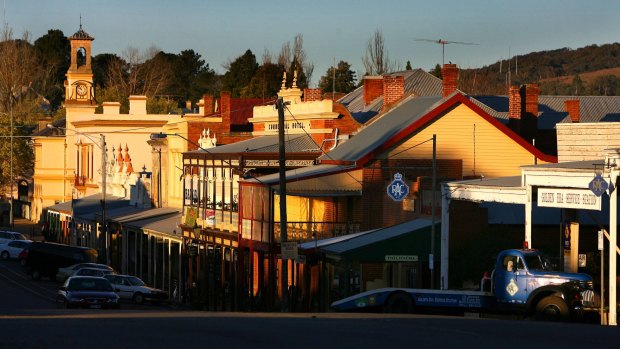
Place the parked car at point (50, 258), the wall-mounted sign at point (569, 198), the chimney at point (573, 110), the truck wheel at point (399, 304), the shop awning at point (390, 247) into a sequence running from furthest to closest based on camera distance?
the chimney at point (573, 110)
the parked car at point (50, 258)
the shop awning at point (390, 247)
the truck wheel at point (399, 304)
the wall-mounted sign at point (569, 198)

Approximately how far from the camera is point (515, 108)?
190 ft

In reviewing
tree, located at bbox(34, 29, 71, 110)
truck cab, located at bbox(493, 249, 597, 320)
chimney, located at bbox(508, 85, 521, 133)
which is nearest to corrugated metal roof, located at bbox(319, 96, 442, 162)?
chimney, located at bbox(508, 85, 521, 133)

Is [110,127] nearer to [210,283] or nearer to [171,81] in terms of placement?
[210,283]

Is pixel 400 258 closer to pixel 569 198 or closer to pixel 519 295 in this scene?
pixel 569 198

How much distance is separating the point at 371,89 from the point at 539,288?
3219cm

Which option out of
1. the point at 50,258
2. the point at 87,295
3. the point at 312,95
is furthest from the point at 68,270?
the point at 87,295

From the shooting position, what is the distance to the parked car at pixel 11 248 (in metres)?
75.4

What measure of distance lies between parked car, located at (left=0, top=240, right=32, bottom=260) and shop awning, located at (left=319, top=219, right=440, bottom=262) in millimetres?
39129

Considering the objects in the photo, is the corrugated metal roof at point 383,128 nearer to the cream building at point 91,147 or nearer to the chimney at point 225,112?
the chimney at point 225,112

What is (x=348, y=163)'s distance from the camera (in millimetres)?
46719

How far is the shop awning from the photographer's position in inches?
1505

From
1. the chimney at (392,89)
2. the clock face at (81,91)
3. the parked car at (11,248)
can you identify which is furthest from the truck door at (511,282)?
the clock face at (81,91)

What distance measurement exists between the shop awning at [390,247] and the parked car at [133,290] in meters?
13.9

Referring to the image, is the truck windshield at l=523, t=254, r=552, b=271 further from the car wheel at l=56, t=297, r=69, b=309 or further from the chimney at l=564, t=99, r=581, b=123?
the chimney at l=564, t=99, r=581, b=123
